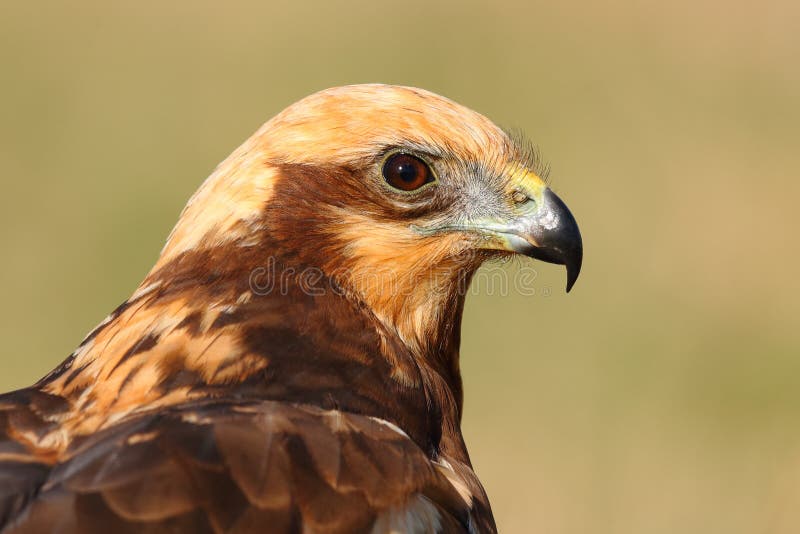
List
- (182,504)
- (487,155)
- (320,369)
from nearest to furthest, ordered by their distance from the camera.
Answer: (182,504) < (320,369) < (487,155)

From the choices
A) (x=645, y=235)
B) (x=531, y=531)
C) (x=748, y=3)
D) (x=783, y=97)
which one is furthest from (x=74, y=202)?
(x=748, y=3)

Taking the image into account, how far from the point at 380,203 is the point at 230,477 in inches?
60.4

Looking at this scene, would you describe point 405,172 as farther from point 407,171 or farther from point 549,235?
point 549,235

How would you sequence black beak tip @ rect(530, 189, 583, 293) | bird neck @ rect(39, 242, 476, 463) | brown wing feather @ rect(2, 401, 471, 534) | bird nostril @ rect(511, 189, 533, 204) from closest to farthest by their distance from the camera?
brown wing feather @ rect(2, 401, 471, 534)
bird neck @ rect(39, 242, 476, 463)
black beak tip @ rect(530, 189, 583, 293)
bird nostril @ rect(511, 189, 533, 204)

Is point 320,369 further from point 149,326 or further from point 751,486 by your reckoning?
point 751,486

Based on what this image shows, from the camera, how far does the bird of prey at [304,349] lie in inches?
134

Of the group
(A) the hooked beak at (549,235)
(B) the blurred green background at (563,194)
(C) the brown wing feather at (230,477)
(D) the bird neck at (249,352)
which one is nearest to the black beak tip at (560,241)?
(A) the hooked beak at (549,235)

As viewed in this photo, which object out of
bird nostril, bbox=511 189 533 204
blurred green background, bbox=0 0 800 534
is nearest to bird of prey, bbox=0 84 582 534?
bird nostril, bbox=511 189 533 204

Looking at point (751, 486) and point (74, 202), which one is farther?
point (74, 202)

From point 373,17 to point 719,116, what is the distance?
5054 mm

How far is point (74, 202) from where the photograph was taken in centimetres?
1311

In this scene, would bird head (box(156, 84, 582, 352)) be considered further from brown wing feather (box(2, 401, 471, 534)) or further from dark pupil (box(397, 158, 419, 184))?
brown wing feather (box(2, 401, 471, 534))

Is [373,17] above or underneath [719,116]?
above

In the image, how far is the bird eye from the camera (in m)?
4.64
